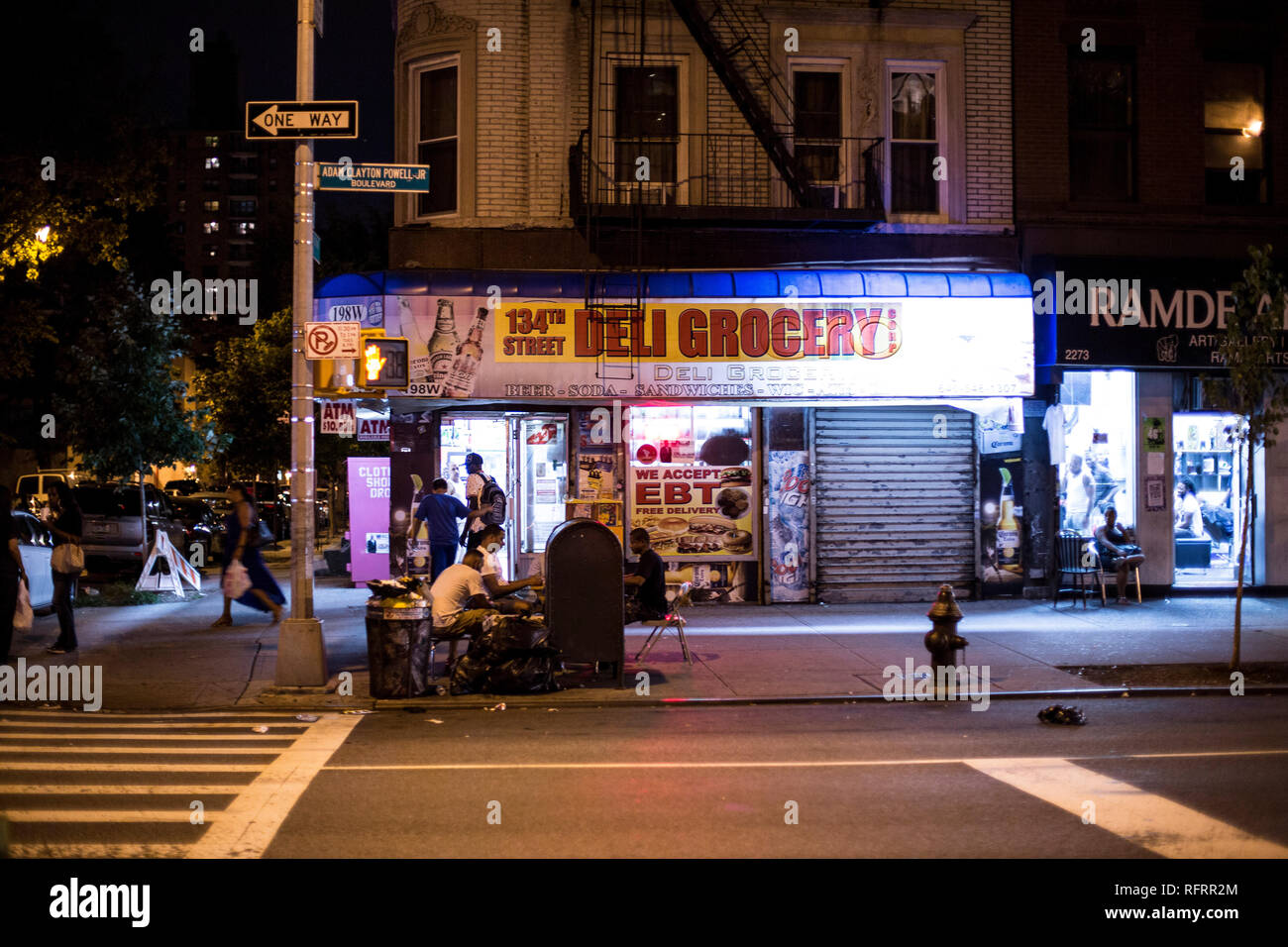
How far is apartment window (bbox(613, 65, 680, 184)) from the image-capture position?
16.5 m

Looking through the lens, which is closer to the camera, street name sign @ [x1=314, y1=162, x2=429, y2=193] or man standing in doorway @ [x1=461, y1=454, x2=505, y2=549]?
street name sign @ [x1=314, y1=162, x2=429, y2=193]

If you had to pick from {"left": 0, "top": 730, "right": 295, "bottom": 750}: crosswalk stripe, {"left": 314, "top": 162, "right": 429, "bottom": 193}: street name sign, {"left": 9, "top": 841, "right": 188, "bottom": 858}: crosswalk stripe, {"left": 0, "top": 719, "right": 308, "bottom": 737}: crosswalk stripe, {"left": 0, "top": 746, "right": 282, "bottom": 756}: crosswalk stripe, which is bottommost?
{"left": 0, "top": 719, "right": 308, "bottom": 737}: crosswalk stripe

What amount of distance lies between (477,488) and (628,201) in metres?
4.76

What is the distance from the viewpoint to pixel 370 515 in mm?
19125

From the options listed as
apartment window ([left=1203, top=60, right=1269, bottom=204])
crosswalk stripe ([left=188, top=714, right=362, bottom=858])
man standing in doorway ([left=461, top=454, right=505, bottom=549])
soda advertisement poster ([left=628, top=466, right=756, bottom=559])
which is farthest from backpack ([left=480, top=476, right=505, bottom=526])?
apartment window ([left=1203, top=60, right=1269, bottom=204])

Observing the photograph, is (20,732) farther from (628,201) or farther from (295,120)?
(628,201)

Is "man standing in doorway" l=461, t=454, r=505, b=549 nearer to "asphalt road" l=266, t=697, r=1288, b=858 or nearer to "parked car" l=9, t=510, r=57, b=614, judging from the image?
"parked car" l=9, t=510, r=57, b=614

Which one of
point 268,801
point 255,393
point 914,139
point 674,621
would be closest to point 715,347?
point 914,139

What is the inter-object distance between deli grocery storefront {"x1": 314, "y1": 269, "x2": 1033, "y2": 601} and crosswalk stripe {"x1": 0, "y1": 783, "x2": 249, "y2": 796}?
8.75 meters

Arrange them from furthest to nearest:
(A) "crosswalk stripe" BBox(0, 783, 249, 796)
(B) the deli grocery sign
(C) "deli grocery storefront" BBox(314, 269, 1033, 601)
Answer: (C) "deli grocery storefront" BBox(314, 269, 1033, 601), (B) the deli grocery sign, (A) "crosswalk stripe" BBox(0, 783, 249, 796)

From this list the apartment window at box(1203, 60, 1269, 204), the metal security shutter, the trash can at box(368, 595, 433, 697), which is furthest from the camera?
the apartment window at box(1203, 60, 1269, 204)

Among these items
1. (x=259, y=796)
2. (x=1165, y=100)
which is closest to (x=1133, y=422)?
(x=1165, y=100)

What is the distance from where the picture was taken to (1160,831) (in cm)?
609

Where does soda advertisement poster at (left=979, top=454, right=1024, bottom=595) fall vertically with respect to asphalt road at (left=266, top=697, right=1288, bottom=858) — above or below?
above
